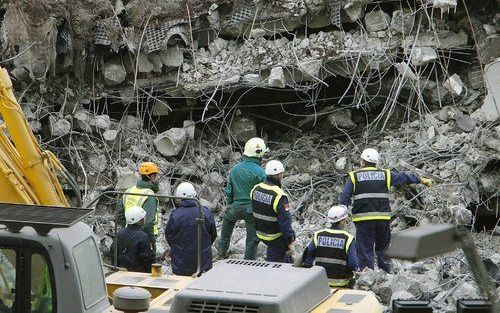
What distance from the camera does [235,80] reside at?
43.0ft

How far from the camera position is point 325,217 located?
39.3 feet

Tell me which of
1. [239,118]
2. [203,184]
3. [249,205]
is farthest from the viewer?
[239,118]

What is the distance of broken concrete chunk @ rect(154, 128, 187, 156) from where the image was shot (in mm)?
13125

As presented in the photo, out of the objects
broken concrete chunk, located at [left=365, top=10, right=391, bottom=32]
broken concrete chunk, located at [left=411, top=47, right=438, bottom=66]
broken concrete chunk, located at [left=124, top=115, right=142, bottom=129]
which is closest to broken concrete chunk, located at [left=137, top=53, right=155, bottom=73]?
broken concrete chunk, located at [left=124, top=115, right=142, bottom=129]

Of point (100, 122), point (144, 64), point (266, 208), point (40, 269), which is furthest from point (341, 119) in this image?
point (40, 269)

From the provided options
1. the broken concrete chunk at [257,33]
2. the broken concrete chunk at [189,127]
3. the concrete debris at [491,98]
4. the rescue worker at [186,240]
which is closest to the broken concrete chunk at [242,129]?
the broken concrete chunk at [189,127]

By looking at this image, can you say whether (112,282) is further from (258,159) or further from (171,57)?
(171,57)

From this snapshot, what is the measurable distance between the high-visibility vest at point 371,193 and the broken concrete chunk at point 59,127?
455 centimetres

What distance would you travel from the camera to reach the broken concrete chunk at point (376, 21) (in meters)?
13.1

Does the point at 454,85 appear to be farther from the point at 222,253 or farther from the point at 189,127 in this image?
the point at 222,253

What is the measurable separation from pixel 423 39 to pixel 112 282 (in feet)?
24.1

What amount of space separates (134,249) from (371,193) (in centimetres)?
267

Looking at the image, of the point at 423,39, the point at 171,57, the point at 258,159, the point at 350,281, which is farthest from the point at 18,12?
the point at 350,281

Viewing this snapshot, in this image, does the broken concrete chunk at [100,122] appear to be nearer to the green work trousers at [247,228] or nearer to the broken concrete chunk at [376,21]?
the green work trousers at [247,228]
